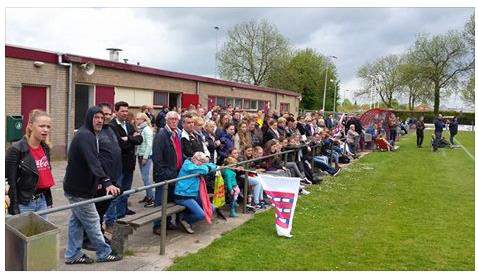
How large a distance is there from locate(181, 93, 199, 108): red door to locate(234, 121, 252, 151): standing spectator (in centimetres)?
1158

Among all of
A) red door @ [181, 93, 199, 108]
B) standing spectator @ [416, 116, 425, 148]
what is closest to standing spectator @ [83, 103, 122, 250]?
red door @ [181, 93, 199, 108]

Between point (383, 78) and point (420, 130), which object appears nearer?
point (420, 130)

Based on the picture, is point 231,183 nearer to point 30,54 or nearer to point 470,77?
point 30,54

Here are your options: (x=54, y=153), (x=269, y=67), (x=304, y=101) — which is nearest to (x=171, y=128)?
(x=54, y=153)

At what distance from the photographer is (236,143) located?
9648mm

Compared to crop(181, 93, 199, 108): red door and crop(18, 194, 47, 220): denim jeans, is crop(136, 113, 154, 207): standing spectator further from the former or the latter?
crop(181, 93, 199, 108): red door

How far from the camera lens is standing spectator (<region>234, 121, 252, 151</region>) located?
970cm

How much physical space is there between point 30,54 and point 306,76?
53.7m

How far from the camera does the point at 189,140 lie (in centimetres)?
743

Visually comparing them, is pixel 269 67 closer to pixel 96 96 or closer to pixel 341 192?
pixel 96 96

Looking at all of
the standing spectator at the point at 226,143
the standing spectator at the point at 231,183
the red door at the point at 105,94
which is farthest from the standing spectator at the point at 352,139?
the standing spectator at the point at 231,183

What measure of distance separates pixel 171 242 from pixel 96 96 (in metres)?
10.2

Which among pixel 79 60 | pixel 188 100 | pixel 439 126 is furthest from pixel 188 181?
pixel 439 126

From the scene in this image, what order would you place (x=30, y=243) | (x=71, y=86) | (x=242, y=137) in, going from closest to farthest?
(x=30, y=243) < (x=242, y=137) < (x=71, y=86)
